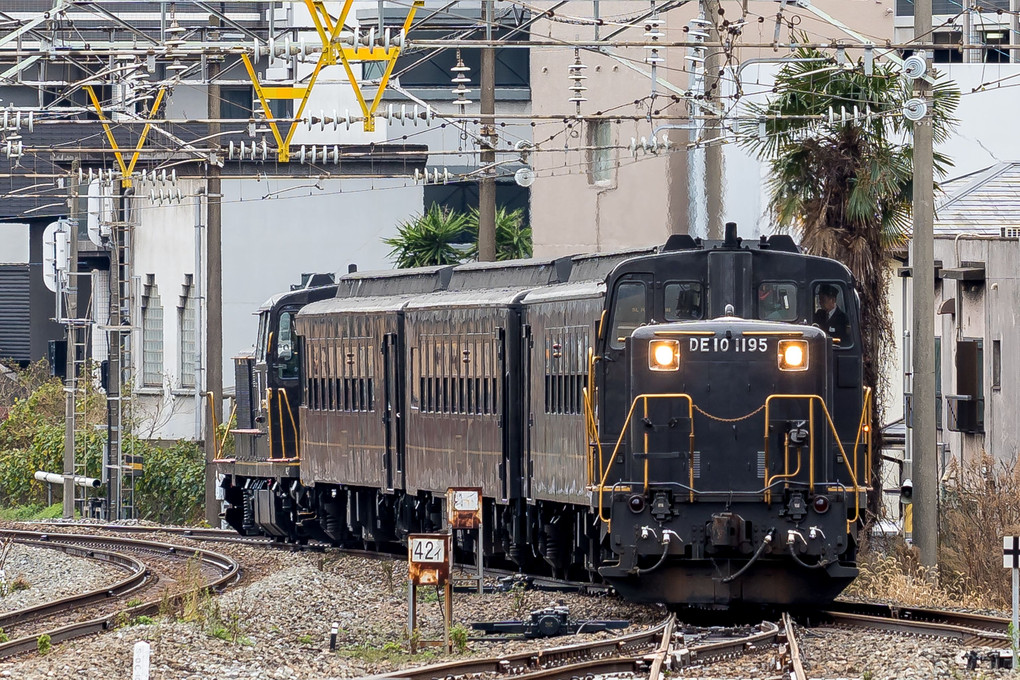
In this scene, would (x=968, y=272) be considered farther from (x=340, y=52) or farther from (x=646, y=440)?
(x=340, y=52)

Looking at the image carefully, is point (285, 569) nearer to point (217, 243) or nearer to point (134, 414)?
point (217, 243)

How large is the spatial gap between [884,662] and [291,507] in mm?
15453

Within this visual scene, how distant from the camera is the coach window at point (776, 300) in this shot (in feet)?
51.4

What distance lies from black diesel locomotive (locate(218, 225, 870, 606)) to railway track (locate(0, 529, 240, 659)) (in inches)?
145

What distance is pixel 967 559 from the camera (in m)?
18.3

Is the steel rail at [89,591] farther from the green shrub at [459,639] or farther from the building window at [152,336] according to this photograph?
the building window at [152,336]

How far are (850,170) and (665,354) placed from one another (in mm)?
6299

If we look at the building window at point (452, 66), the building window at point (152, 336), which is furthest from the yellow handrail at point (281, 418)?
the building window at point (452, 66)

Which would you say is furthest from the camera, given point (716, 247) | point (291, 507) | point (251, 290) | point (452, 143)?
point (452, 143)

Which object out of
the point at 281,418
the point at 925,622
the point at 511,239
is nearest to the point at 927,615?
the point at 925,622

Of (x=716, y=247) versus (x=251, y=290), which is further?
(x=251, y=290)

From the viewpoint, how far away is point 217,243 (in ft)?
99.5

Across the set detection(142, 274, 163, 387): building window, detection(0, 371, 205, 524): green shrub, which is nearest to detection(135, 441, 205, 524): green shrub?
detection(0, 371, 205, 524): green shrub

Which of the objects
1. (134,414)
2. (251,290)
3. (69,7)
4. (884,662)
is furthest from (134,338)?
(884,662)
